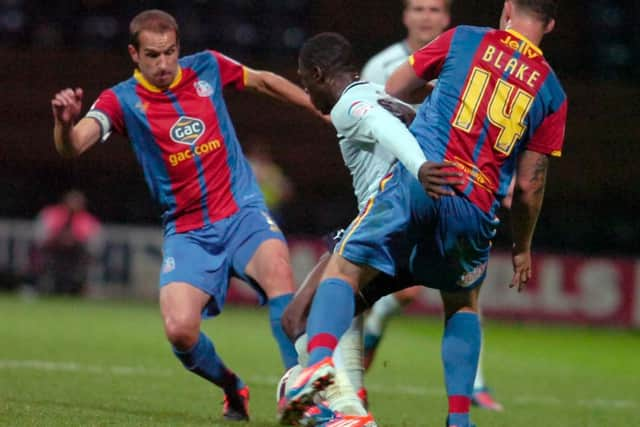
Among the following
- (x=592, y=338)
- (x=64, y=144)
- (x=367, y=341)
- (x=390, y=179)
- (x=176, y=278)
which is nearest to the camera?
(x=390, y=179)

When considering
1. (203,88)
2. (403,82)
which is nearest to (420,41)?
(203,88)

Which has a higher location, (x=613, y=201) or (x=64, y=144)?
(x=64, y=144)

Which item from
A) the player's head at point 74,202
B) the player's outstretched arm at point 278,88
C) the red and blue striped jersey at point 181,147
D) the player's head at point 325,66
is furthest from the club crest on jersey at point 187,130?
the player's head at point 74,202

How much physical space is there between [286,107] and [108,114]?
38.9 feet

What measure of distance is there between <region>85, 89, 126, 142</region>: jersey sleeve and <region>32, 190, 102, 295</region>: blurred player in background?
11.2 m

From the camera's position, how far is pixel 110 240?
17.5 m

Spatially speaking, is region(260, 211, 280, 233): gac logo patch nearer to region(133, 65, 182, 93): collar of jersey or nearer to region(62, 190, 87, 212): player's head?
region(133, 65, 182, 93): collar of jersey

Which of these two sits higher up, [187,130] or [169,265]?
[187,130]

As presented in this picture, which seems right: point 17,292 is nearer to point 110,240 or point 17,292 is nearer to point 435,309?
point 110,240

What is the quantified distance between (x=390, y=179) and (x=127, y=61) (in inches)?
527

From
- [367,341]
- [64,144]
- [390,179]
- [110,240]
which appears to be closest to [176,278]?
[64,144]

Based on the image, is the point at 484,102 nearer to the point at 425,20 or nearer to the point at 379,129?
the point at 379,129

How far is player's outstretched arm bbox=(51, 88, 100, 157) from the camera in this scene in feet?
18.6

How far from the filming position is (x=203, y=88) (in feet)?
22.1
